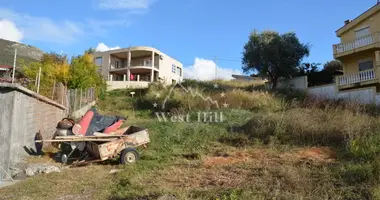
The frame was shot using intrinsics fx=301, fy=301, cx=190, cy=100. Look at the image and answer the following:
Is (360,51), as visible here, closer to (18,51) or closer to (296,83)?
(296,83)

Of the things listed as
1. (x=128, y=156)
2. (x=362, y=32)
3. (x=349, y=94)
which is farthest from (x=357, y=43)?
(x=128, y=156)

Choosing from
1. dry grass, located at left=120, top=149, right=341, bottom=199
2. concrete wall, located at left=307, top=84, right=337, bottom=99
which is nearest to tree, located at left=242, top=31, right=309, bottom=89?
concrete wall, located at left=307, top=84, right=337, bottom=99

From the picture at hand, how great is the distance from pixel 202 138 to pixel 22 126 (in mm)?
5585

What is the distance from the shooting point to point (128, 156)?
8.24 metres

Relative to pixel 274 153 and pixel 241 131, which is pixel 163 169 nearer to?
pixel 274 153

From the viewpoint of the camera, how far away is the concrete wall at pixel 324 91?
1902 centimetres

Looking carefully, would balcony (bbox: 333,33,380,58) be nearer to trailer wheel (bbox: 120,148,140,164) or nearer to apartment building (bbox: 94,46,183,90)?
trailer wheel (bbox: 120,148,140,164)

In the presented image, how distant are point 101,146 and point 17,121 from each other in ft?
7.19

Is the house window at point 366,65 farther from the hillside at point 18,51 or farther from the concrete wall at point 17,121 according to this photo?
the hillside at point 18,51

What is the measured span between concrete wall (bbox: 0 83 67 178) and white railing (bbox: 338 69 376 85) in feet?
58.3

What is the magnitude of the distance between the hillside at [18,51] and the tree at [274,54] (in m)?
29.9

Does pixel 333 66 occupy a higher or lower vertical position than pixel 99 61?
lower

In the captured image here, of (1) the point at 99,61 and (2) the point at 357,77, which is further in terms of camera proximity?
(1) the point at 99,61

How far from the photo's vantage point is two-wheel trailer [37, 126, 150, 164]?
8094mm
